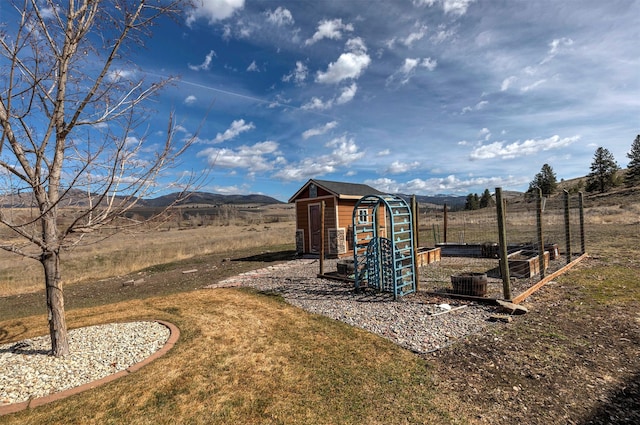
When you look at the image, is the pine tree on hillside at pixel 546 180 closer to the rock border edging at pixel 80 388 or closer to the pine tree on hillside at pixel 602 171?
the pine tree on hillside at pixel 602 171

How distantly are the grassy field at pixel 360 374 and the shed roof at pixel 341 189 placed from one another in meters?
9.04

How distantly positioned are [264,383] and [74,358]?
246cm

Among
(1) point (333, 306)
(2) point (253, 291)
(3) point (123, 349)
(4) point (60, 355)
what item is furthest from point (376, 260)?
(4) point (60, 355)

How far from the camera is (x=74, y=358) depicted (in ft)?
→ 12.3

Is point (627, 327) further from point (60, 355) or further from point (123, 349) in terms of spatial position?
point (60, 355)

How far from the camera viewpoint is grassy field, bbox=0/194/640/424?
2818 mm

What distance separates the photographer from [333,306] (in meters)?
6.50

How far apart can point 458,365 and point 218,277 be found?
9005 millimetres

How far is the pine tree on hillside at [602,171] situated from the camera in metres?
→ 58.1

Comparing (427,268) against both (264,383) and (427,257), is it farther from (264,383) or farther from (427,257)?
(264,383)

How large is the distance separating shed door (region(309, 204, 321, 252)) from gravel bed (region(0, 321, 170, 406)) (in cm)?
1063

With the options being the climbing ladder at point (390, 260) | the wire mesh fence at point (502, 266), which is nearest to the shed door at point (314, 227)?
the wire mesh fence at point (502, 266)

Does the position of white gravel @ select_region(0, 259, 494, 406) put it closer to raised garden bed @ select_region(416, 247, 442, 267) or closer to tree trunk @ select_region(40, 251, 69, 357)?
tree trunk @ select_region(40, 251, 69, 357)

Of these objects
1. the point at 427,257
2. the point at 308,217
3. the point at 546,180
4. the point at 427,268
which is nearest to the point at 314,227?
the point at 308,217
